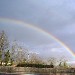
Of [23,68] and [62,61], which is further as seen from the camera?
[62,61]

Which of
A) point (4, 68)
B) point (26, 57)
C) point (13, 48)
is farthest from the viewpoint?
point (26, 57)

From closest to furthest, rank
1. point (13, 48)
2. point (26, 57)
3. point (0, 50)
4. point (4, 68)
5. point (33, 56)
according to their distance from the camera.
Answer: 1. point (4, 68)
2. point (0, 50)
3. point (13, 48)
4. point (26, 57)
5. point (33, 56)

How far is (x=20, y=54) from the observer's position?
9619 cm

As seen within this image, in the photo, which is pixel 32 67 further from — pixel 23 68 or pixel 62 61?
pixel 62 61

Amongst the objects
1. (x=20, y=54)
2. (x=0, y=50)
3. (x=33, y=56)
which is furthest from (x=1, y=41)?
(x=33, y=56)

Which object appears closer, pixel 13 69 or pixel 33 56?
pixel 13 69

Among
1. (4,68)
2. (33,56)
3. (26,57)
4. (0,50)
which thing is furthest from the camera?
(33,56)

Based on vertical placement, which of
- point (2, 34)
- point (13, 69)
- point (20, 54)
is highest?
point (2, 34)

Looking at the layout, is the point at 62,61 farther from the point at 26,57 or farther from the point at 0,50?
the point at 0,50

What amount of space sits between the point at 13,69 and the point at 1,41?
53.7 ft

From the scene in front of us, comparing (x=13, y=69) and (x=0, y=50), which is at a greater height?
(x=0, y=50)

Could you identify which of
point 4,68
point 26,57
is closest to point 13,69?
point 4,68

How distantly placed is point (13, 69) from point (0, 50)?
14604 millimetres

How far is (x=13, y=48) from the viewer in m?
92.3
